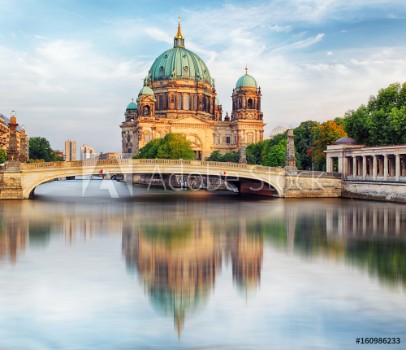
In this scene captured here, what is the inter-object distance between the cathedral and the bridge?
181ft

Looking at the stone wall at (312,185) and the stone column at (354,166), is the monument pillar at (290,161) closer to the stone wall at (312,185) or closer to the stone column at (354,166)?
the stone wall at (312,185)

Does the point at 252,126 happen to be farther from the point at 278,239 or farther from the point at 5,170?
the point at 278,239

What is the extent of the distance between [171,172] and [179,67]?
6858cm

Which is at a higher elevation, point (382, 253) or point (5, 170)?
point (5, 170)

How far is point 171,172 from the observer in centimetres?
4469

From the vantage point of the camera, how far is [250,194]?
55.0 m

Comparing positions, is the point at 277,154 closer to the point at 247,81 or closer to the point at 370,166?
the point at 370,166

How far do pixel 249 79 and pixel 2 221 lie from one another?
83.5 m

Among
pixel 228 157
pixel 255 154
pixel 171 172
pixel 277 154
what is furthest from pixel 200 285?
pixel 228 157

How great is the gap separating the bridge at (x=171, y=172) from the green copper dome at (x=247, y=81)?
189ft

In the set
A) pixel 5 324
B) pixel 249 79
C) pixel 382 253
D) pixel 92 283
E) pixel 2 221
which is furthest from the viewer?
pixel 249 79

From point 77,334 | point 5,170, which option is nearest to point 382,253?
point 77,334

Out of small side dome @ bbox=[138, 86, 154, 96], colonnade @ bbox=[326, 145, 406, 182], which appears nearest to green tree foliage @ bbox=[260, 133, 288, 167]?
colonnade @ bbox=[326, 145, 406, 182]

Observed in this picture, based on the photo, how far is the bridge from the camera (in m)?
42.1
